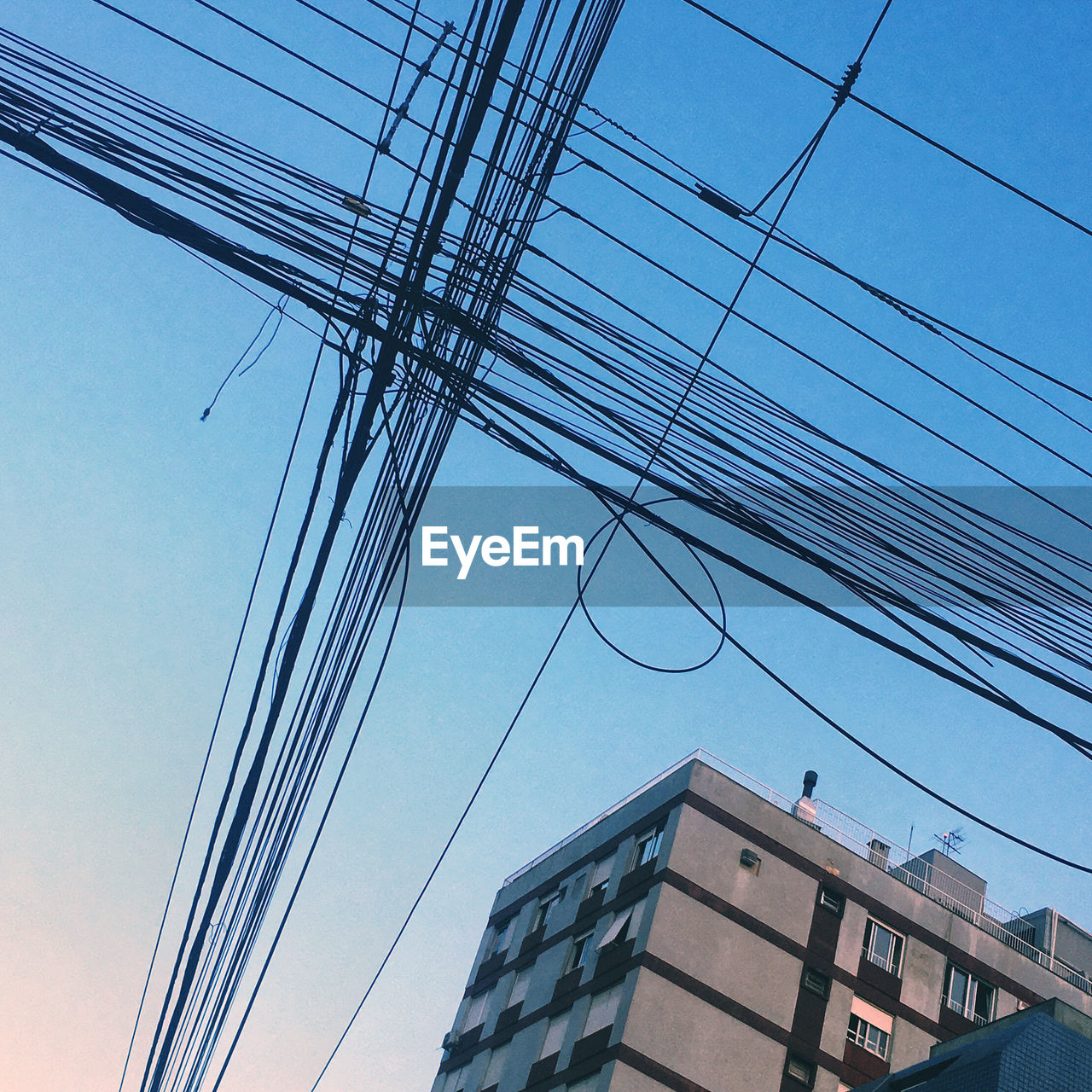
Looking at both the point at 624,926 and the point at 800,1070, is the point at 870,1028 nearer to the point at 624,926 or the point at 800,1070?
the point at 800,1070

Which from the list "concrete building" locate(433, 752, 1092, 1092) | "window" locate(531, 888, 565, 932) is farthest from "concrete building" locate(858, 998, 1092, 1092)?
"window" locate(531, 888, 565, 932)

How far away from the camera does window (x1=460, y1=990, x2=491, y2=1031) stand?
Result: 37406mm

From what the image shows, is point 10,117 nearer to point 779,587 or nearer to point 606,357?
point 606,357

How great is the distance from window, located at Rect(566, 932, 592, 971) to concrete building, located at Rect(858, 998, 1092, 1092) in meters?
15.1

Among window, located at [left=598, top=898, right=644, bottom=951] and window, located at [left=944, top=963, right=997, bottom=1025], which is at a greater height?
window, located at [left=944, top=963, right=997, bottom=1025]

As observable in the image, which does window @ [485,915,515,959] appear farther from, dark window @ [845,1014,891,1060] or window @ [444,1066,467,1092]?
dark window @ [845,1014,891,1060]

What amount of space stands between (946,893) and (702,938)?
10662 mm

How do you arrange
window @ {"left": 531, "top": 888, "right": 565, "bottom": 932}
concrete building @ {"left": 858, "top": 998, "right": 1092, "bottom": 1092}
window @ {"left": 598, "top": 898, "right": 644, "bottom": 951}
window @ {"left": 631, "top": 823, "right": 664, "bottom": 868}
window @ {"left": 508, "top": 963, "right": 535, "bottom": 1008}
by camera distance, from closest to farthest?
1. concrete building @ {"left": 858, "top": 998, "right": 1092, "bottom": 1092}
2. window @ {"left": 598, "top": 898, "right": 644, "bottom": 951}
3. window @ {"left": 631, "top": 823, "right": 664, "bottom": 868}
4. window @ {"left": 508, "top": 963, "right": 535, "bottom": 1008}
5. window @ {"left": 531, "top": 888, "right": 565, "bottom": 932}

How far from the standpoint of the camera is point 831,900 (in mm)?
34125

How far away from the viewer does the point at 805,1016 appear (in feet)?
103

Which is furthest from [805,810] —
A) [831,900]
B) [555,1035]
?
[555,1035]

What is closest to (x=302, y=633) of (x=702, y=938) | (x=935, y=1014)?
(x=702, y=938)

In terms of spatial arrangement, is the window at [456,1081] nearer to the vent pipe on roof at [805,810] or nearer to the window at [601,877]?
the window at [601,877]

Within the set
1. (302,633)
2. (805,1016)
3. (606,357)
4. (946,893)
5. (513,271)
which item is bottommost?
(302,633)
